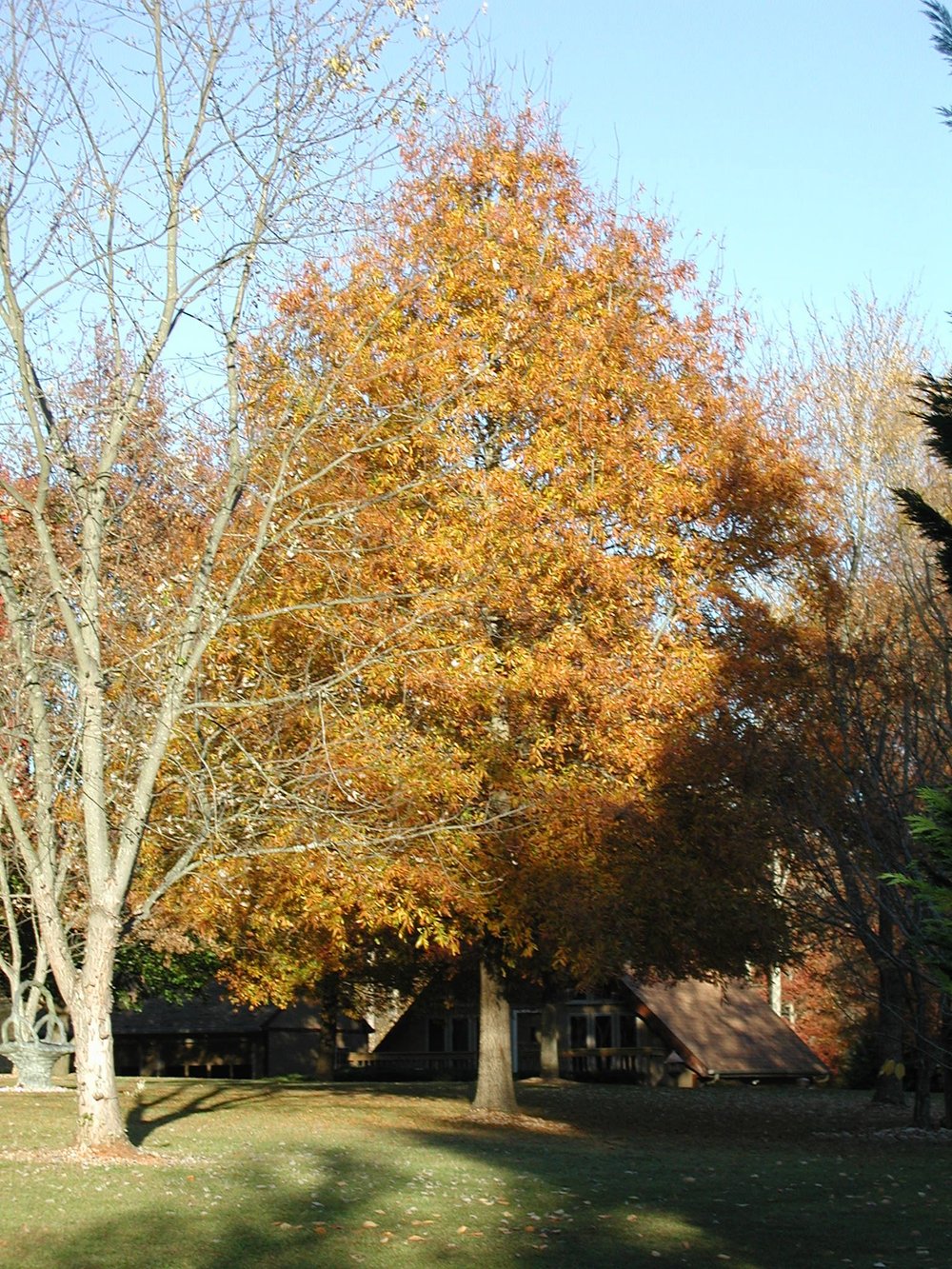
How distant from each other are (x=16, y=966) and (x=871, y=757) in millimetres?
12112

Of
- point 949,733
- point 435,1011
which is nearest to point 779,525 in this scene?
point 949,733

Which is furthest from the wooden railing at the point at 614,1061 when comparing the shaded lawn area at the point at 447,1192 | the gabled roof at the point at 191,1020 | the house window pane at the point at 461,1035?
the shaded lawn area at the point at 447,1192

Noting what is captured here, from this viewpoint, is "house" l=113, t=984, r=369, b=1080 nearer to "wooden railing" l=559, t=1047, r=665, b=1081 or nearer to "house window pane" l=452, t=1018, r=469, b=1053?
"house window pane" l=452, t=1018, r=469, b=1053

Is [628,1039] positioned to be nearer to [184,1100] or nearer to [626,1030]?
[626,1030]

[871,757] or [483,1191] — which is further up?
[871,757]

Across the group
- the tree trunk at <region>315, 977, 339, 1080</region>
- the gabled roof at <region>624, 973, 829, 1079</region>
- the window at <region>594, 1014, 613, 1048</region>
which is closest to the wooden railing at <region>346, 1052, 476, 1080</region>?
the window at <region>594, 1014, 613, 1048</region>

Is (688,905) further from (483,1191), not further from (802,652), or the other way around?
(483,1191)

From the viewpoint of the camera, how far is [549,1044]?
33.7 m

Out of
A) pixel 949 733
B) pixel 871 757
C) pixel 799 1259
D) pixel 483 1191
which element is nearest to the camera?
pixel 799 1259

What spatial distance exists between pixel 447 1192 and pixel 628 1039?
2822 centimetres

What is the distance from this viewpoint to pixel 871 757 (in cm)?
1623

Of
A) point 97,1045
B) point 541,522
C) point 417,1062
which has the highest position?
point 541,522

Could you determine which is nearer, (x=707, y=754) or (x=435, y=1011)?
(x=707, y=754)

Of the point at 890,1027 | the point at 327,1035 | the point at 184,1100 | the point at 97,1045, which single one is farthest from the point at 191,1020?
the point at 97,1045
